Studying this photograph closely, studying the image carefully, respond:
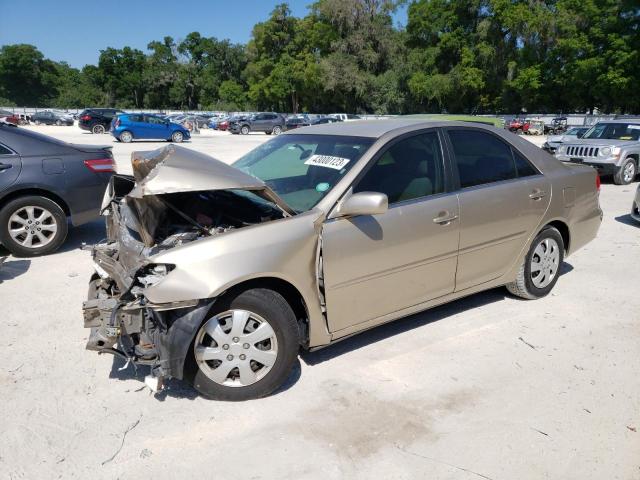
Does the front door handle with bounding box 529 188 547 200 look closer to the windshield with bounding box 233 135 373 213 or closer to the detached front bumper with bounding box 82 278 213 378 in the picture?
the windshield with bounding box 233 135 373 213

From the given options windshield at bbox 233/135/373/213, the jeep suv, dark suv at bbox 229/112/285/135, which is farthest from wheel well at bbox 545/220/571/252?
dark suv at bbox 229/112/285/135

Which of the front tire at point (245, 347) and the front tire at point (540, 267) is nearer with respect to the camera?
the front tire at point (245, 347)

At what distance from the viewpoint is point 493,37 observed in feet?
170

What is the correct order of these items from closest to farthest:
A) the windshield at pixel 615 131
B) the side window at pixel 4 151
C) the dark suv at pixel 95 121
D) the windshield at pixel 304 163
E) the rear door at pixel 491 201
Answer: the windshield at pixel 304 163, the rear door at pixel 491 201, the side window at pixel 4 151, the windshield at pixel 615 131, the dark suv at pixel 95 121

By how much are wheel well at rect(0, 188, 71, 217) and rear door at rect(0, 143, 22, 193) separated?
0.50 ft

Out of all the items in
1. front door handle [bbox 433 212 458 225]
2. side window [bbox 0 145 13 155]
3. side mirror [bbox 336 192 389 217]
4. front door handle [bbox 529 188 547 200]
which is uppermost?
side window [bbox 0 145 13 155]

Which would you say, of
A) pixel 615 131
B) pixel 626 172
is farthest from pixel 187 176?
→ pixel 615 131

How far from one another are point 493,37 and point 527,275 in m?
54.1

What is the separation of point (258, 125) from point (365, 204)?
125ft

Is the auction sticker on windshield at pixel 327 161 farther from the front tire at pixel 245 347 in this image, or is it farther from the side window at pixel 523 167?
the side window at pixel 523 167

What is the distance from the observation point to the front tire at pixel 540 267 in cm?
457

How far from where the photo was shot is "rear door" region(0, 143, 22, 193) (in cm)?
573

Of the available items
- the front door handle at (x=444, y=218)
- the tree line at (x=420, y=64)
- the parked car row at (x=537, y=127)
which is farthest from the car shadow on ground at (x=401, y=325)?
the tree line at (x=420, y=64)

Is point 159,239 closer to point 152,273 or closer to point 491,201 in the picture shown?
point 152,273
